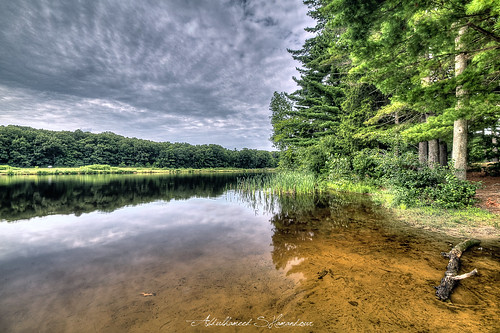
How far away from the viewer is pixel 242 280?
3135 millimetres

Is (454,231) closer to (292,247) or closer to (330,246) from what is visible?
(330,246)

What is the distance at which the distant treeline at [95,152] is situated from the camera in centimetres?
5194

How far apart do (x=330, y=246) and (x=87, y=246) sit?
5.91 meters

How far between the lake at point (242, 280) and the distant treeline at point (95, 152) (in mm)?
70648

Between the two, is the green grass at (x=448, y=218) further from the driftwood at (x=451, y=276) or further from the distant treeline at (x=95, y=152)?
the distant treeline at (x=95, y=152)

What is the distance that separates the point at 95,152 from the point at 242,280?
79.8m

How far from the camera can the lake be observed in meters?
2.25

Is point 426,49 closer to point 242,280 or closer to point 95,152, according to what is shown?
point 242,280

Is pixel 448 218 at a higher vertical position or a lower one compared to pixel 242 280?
higher

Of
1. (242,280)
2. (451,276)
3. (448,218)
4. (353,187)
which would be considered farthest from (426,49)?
(353,187)

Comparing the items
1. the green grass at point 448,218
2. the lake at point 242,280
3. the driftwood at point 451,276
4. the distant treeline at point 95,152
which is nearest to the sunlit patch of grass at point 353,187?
the green grass at point 448,218

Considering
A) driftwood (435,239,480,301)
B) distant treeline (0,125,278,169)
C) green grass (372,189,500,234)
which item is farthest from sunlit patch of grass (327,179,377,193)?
distant treeline (0,125,278,169)

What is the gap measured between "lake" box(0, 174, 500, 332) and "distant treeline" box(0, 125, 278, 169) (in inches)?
2781

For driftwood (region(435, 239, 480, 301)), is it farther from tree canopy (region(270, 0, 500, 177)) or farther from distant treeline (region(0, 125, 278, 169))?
distant treeline (region(0, 125, 278, 169))
